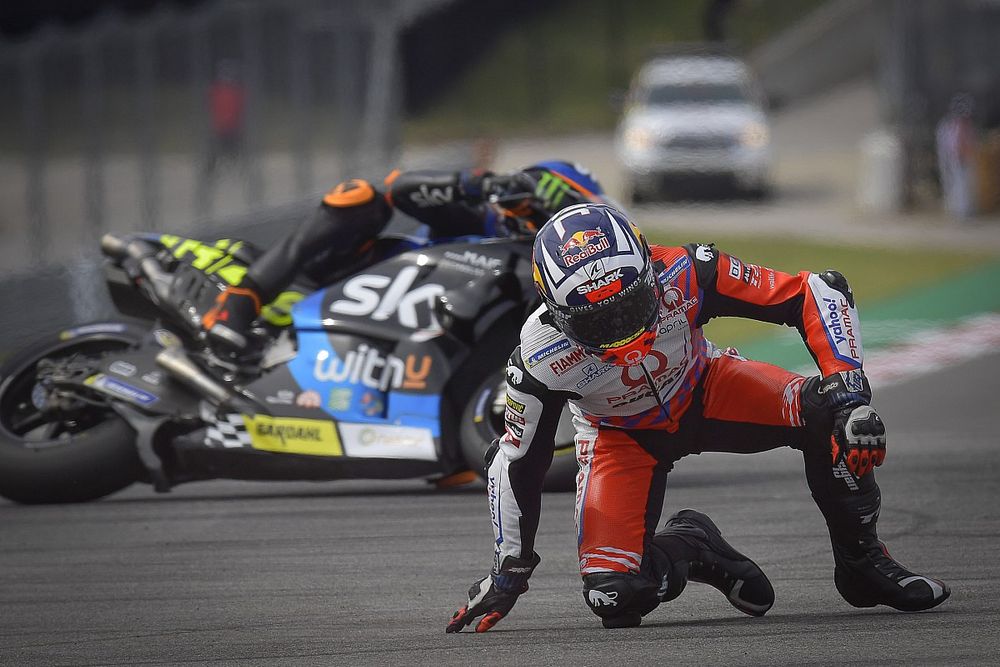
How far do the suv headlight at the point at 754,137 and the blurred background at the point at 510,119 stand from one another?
0.14 feet

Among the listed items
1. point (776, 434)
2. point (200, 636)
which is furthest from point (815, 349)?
point (200, 636)

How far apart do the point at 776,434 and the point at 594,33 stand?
3103cm

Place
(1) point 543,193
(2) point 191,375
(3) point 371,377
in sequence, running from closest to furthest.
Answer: (1) point 543,193 < (3) point 371,377 < (2) point 191,375

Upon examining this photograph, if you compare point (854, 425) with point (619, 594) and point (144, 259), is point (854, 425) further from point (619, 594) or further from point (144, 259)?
point (144, 259)

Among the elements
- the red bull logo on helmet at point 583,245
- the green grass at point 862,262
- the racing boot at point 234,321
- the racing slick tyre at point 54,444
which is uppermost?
the red bull logo on helmet at point 583,245

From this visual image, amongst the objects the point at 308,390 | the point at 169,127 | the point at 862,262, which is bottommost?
the point at 862,262

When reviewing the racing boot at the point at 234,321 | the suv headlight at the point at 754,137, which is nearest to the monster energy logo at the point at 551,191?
the racing boot at the point at 234,321

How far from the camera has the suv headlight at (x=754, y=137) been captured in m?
21.9

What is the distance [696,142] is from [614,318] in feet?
57.9

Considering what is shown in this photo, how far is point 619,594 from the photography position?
191 inches

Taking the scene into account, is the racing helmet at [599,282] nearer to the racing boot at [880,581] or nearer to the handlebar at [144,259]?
the racing boot at [880,581]

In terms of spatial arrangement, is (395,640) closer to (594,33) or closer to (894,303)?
(894,303)

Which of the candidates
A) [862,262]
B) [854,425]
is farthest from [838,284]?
[862,262]

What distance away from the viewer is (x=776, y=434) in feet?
16.8
